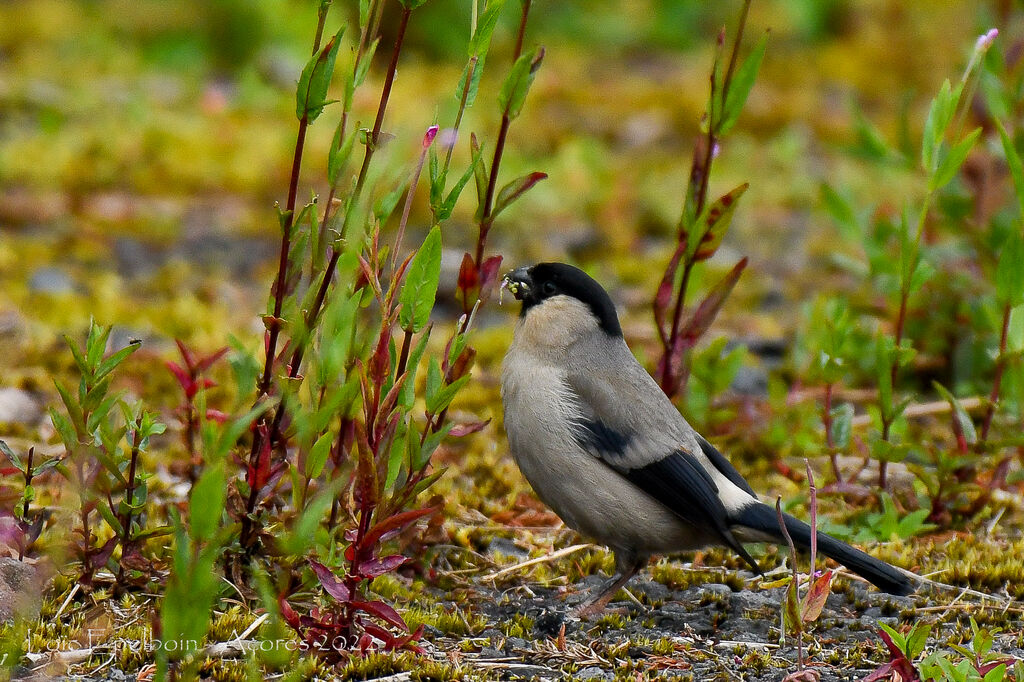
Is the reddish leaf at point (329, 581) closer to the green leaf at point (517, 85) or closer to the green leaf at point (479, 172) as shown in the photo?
the green leaf at point (479, 172)

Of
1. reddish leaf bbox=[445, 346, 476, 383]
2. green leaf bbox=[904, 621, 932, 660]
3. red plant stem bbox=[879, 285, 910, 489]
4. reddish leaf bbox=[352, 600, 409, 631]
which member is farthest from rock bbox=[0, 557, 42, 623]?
red plant stem bbox=[879, 285, 910, 489]

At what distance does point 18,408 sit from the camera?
4645mm

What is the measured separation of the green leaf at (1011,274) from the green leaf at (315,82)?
7.65ft

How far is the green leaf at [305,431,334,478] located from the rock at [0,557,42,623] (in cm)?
88

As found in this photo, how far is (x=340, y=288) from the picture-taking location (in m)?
2.80

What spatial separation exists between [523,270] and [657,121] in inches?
186

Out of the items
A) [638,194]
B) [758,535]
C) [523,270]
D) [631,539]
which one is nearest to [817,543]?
[758,535]

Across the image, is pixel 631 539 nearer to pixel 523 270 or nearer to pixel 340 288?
pixel 523 270

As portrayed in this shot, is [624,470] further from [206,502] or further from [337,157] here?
[206,502]

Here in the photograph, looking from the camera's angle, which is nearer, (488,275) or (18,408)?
(488,275)

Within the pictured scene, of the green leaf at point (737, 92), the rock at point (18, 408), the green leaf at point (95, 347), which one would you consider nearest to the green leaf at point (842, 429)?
the green leaf at point (737, 92)

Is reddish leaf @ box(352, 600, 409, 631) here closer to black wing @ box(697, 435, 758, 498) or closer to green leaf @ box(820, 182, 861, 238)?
black wing @ box(697, 435, 758, 498)

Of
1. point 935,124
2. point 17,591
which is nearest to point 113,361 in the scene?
point 17,591

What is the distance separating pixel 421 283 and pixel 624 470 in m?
1.25
